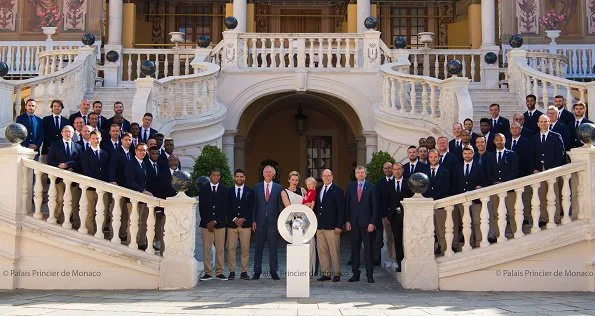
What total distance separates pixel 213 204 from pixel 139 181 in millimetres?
1046

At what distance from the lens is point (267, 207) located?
9.34m

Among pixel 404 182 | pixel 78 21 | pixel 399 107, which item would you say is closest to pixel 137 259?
pixel 404 182

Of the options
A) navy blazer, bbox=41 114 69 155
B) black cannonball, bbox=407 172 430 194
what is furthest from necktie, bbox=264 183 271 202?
navy blazer, bbox=41 114 69 155

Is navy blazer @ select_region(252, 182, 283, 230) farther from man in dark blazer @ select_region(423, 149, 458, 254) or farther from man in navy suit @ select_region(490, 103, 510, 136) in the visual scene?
man in navy suit @ select_region(490, 103, 510, 136)

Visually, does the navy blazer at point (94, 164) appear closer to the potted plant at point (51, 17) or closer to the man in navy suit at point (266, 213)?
the man in navy suit at point (266, 213)

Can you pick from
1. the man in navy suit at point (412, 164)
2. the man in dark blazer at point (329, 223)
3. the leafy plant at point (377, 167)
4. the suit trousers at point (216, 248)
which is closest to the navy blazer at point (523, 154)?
the man in navy suit at point (412, 164)

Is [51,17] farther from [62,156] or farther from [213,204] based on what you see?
[213,204]

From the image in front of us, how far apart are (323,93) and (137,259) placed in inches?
322

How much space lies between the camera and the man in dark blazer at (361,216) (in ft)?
29.7

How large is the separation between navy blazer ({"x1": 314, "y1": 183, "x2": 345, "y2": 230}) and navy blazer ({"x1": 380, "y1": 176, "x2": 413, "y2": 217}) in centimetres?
64

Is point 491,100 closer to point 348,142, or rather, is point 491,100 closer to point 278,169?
point 348,142

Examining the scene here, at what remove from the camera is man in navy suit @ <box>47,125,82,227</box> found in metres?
8.66

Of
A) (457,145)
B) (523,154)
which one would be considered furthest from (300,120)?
(523,154)

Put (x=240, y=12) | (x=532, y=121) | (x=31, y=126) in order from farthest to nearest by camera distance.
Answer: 1. (x=240, y=12)
2. (x=532, y=121)
3. (x=31, y=126)
